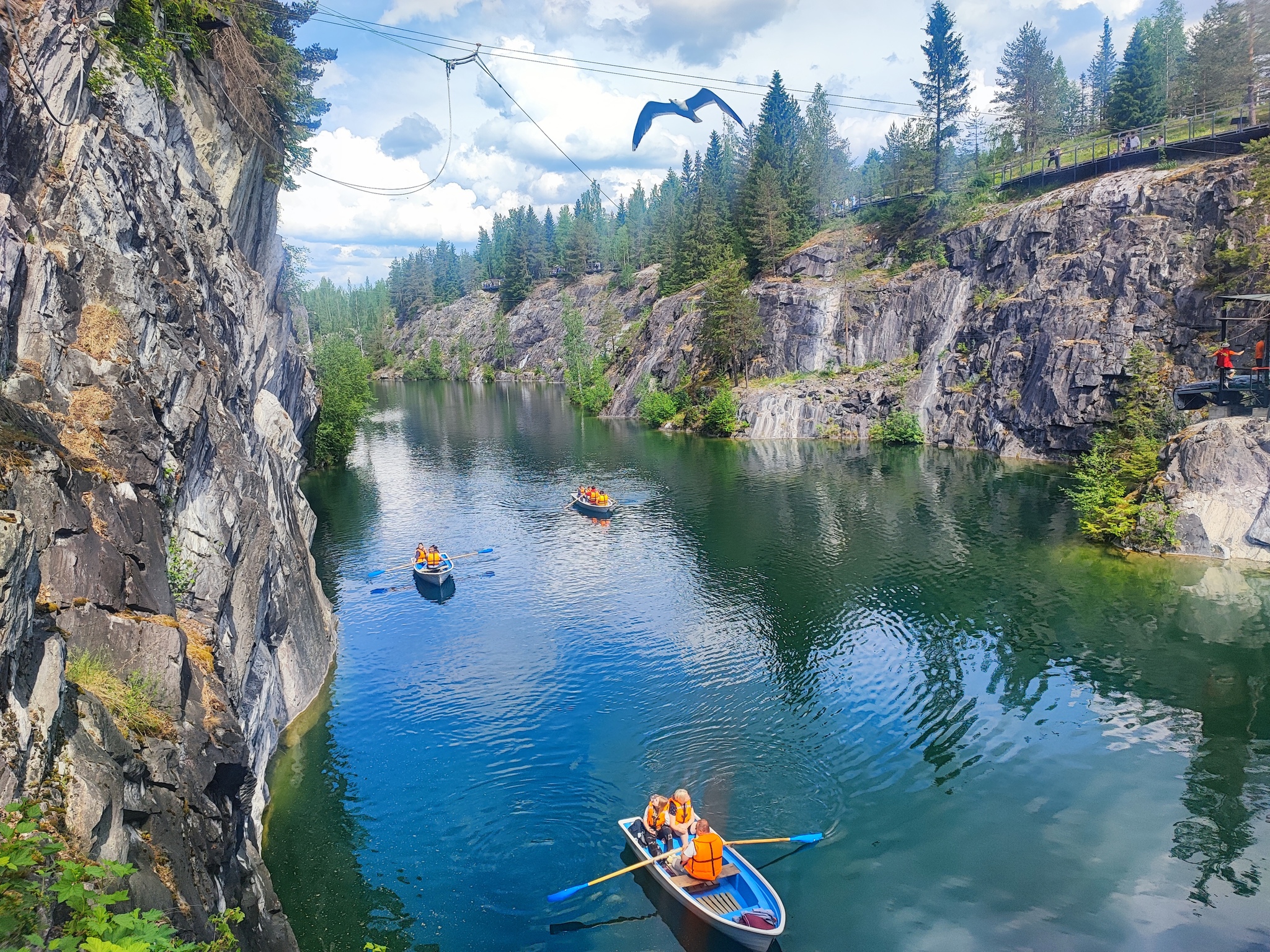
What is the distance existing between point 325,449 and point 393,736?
40645 mm

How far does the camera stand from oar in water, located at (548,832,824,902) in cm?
1562

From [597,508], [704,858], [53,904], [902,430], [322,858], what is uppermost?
[902,430]

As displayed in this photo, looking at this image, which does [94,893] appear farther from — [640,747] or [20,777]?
[640,747]

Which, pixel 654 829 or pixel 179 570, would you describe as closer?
pixel 179 570

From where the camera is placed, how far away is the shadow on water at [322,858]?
15.1 metres

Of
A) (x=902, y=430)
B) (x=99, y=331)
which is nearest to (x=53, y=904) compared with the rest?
(x=99, y=331)

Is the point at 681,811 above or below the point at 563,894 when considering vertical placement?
above

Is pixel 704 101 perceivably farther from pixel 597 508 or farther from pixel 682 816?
pixel 597 508

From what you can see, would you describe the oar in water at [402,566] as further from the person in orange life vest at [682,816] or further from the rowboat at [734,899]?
the rowboat at [734,899]

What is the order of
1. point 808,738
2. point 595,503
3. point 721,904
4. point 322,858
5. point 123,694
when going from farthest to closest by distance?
point 595,503, point 808,738, point 322,858, point 721,904, point 123,694

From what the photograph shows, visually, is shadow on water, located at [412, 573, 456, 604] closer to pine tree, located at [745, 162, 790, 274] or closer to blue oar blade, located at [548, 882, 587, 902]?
blue oar blade, located at [548, 882, 587, 902]

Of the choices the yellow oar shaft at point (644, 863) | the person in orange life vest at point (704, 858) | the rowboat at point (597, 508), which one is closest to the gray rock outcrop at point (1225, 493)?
the rowboat at point (597, 508)

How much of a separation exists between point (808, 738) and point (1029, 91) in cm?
8119

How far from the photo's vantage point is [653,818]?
54.5 feet
